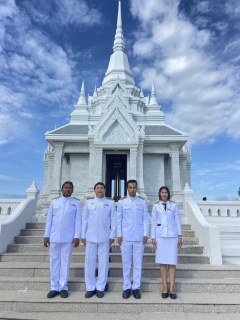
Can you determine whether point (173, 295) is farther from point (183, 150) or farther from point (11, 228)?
point (183, 150)

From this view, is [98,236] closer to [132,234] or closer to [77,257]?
[132,234]

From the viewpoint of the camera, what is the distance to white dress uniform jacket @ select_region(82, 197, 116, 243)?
4.42 meters

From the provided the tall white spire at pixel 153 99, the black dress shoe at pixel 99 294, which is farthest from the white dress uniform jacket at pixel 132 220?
the tall white spire at pixel 153 99

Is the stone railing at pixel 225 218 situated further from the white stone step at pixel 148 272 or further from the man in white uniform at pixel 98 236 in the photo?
the man in white uniform at pixel 98 236

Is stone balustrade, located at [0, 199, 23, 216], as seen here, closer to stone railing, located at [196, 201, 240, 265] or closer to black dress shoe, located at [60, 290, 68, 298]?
black dress shoe, located at [60, 290, 68, 298]

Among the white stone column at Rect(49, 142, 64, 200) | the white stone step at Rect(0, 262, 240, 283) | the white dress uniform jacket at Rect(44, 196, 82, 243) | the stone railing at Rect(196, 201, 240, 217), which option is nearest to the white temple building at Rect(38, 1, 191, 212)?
the white stone column at Rect(49, 142, 64, 200)

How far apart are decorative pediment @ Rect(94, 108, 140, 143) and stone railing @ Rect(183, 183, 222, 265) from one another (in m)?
5.55

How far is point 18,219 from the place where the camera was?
703 centimetres

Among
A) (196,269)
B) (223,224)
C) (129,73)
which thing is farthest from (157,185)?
(129,73)

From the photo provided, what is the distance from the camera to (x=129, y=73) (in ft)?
63.4

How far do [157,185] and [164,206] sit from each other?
870cm

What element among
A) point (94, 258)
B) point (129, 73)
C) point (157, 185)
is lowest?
Result: point (94, 258)

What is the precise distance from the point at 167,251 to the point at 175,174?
8.74 m

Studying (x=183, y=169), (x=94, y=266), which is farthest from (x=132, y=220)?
(x=183, y=169)
